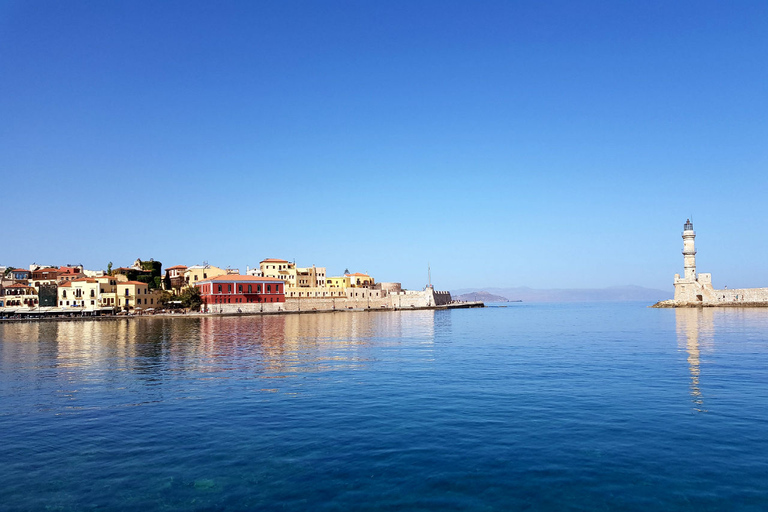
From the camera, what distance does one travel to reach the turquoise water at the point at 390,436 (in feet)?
35.2

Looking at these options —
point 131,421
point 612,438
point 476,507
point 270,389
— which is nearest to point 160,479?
point 131,421

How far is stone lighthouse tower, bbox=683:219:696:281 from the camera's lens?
11462 centimetres

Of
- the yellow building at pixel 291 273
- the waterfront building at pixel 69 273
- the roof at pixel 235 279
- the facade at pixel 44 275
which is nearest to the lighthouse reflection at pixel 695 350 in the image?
the roof at pixel 235 279

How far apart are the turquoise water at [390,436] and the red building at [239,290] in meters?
74.0

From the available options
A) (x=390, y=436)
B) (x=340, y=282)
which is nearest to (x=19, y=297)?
(x=340, y=282)

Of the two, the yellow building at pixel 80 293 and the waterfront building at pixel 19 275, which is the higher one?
the waterfront building at pixel 19 275

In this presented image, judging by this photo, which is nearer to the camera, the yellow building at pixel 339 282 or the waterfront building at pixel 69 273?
the waterfront building at pixel 69 273

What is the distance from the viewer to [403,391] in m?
21.4

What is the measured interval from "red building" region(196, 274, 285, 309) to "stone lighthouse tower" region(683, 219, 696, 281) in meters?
90.0

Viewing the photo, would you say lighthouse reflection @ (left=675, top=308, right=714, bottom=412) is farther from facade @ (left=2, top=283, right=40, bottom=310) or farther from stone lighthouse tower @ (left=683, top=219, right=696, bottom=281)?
facade @ (left=2, top=283, right=40, bottom=310)

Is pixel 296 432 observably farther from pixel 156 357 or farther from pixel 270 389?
pixel 156 357

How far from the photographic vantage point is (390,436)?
48.4 feet

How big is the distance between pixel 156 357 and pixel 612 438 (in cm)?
3000

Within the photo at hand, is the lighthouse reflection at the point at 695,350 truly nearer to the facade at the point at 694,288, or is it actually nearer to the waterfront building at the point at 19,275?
the facade at the point at 694,288
